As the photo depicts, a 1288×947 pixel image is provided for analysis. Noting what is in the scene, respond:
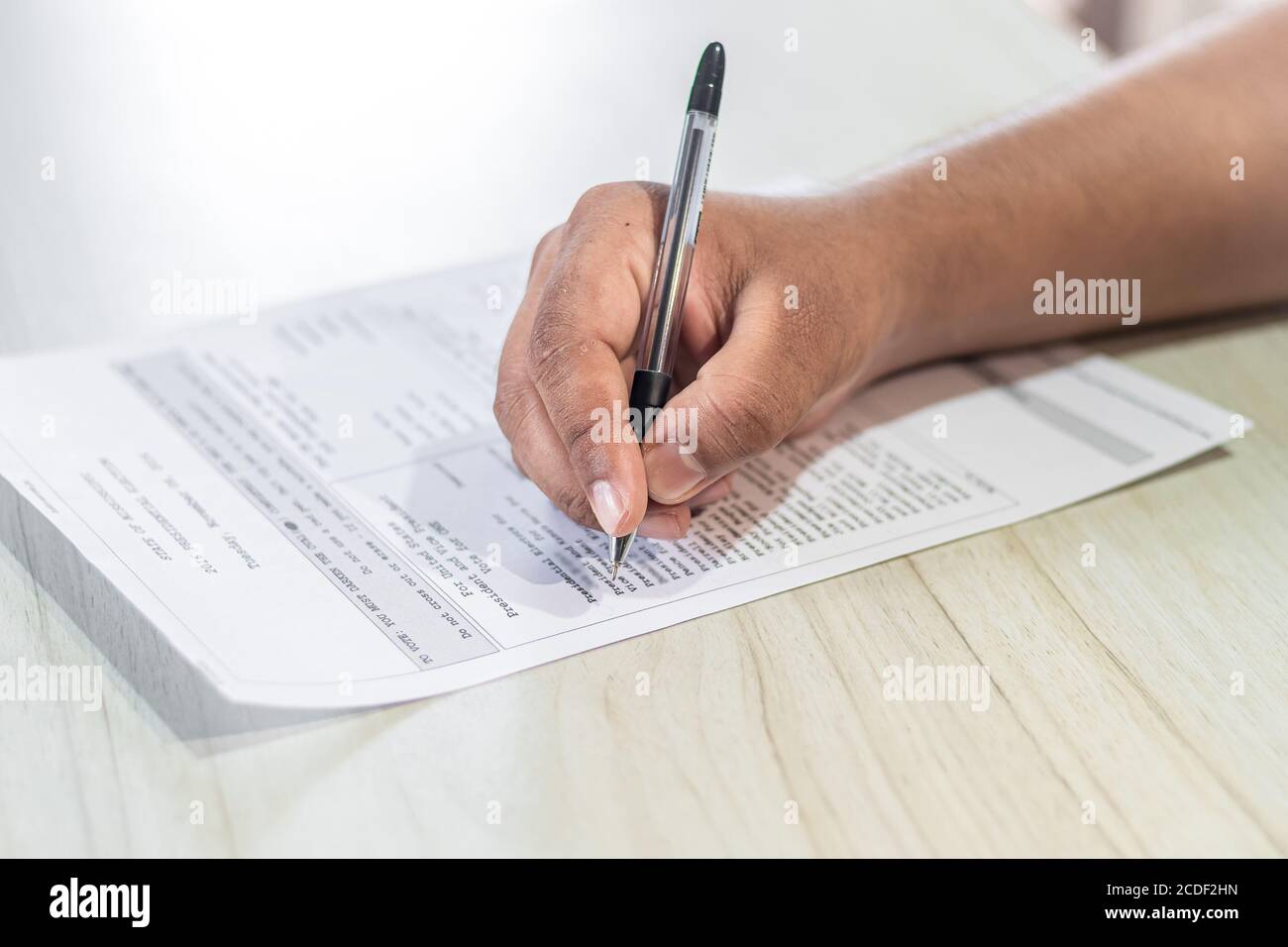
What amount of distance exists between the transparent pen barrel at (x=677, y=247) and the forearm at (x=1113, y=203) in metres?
0.18

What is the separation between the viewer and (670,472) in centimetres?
61

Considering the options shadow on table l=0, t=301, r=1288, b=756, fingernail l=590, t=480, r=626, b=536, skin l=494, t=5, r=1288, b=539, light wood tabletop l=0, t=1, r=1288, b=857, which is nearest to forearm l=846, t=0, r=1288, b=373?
skin l=494, t=5, r=1288, b=539

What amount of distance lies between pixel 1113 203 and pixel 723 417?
1.34 ft

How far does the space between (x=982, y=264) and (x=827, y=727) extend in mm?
413

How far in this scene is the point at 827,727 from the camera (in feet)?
1.77

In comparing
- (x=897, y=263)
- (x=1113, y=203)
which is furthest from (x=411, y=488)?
(x=1113, y=203)

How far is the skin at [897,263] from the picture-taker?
24.7 inches

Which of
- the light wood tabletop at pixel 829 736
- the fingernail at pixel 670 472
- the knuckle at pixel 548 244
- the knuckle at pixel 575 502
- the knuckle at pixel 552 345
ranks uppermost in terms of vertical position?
the knuckle at pixel 548 244

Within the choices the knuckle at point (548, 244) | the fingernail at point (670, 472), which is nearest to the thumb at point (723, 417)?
the fingernail at point (670, 472)

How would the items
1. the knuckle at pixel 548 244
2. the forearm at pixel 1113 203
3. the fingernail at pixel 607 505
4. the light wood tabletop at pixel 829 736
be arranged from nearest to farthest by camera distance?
the light wood tabletop at pixel 829 736 < the fingernail at pixel 607 505 < the knuckle at pixel 548 244 < the forearm at pixel 1113 203

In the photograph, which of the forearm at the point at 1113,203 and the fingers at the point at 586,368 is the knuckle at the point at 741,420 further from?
the forearm at the point at 1113,203

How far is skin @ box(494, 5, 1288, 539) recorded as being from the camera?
2.06 ft
